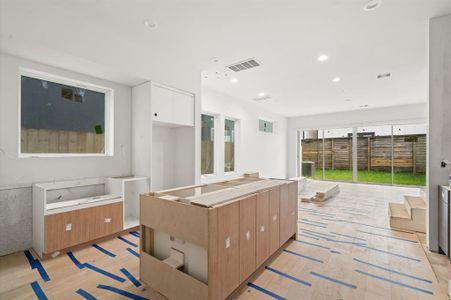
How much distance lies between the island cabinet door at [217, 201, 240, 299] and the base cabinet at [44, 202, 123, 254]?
205cm

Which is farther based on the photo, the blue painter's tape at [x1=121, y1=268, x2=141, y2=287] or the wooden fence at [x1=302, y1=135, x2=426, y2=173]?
the wooden fence at [x1=302, y1=135, x2=426, y2=173]

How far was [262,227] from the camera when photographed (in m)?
2.18

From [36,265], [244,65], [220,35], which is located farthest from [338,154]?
[36,265]

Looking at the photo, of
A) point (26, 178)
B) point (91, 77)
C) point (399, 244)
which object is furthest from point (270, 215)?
point (91, 77)

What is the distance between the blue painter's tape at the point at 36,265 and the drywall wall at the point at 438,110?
14.5 feet

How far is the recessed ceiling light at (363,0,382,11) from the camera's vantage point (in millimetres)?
2289

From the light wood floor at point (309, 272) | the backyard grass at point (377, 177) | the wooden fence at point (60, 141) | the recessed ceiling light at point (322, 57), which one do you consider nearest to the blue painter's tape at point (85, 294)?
the light wood floor at point (309, 272)

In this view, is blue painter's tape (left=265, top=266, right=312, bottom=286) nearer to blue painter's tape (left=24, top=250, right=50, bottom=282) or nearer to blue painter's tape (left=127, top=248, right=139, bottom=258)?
blue painter's tape (left=127, top=248, right=139, bottom=258)

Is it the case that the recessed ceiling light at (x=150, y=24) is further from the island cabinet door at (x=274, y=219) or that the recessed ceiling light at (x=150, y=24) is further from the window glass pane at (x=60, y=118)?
the island cabinet door at (x=274, y=219)

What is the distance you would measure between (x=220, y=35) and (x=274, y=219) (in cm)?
255

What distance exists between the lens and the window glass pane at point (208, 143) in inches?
217

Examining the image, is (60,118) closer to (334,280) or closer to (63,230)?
(63,230)

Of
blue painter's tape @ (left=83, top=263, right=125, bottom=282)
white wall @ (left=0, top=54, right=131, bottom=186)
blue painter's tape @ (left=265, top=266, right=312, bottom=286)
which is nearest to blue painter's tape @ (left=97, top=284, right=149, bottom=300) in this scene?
blue painter's tape @ (left=83, top=263, right=125, bottom=282)

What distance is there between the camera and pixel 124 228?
10.3 ft
